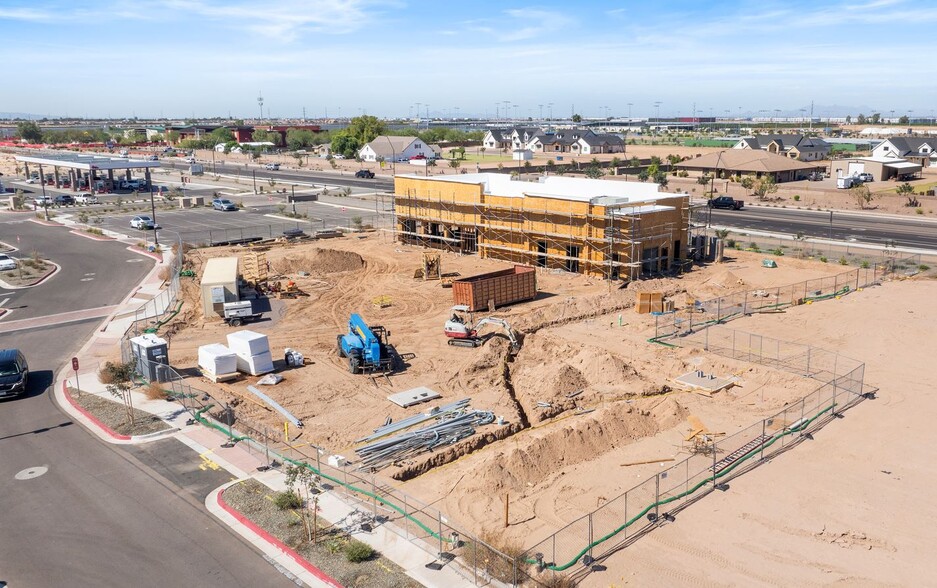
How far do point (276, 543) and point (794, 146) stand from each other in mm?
123689

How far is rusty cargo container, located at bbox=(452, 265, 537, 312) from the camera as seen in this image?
39.7m

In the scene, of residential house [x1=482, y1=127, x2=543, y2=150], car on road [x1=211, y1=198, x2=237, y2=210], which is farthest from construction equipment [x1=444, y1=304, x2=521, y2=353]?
residential house [x1=482, y1=127, x2=543, y2=150]

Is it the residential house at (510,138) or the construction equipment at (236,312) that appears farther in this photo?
the residential house at (510,138)

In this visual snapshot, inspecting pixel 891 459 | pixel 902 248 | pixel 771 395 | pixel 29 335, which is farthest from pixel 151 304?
pixel 902 248

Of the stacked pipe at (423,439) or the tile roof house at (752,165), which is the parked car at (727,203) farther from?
the stacked pipe at (423,439)

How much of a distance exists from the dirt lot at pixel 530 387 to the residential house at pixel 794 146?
8195 centimetres

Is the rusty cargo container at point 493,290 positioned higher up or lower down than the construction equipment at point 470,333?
higher up

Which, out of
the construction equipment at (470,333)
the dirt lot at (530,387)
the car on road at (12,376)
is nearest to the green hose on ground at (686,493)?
the dirt lot at (530,387)

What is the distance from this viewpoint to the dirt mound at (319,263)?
5084cm

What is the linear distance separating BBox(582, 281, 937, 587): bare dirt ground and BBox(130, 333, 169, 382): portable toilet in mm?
20583

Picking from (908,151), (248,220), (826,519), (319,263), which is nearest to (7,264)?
(319,263)

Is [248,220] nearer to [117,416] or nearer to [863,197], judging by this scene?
[117,416]

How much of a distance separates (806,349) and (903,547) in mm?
16071

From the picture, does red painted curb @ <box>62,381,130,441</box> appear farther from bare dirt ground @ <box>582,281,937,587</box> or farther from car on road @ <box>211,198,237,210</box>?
car on road @ <box>211,198,237,210</box>
